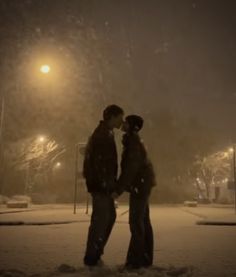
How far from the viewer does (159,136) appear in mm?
56156

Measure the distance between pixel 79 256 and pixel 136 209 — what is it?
155 centimetres

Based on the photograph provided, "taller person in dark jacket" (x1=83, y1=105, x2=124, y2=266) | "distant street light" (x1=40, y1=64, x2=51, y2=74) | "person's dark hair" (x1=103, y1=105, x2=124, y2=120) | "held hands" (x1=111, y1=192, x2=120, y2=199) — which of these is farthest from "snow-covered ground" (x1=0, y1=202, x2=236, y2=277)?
"distant street light" (x1=40, y1=64, x2=51, y2=74)

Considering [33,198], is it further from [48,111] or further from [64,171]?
[64,171]

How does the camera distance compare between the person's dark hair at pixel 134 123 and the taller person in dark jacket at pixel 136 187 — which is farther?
A: the person's dark hair at pixel 134 123

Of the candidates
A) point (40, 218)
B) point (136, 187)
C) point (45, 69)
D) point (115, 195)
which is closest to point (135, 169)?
point (136, 187)

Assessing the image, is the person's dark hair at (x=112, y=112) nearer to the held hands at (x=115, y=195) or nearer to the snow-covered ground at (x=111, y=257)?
the held hands at (x=115, y=195)

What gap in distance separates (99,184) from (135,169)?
1.60ft

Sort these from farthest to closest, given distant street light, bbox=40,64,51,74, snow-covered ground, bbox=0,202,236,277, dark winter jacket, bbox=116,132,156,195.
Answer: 1. distant street light, bbox=40,64,51,74
2. dark winter jacket, bbox=116,132,156,195
3. snow-covered ground, bbox=0,202,236,277

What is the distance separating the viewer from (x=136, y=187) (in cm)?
548

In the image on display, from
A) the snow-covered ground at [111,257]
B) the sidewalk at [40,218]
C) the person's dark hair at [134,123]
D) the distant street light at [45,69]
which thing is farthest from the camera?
the distant street light at [45,69]

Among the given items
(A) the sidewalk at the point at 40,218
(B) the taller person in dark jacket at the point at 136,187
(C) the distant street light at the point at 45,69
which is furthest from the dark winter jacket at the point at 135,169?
(C) the distant street light at the point at 45,69

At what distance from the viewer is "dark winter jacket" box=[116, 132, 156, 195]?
527 centimetres

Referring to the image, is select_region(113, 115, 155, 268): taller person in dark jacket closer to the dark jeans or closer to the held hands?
the held hands

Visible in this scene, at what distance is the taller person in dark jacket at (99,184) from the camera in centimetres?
537
